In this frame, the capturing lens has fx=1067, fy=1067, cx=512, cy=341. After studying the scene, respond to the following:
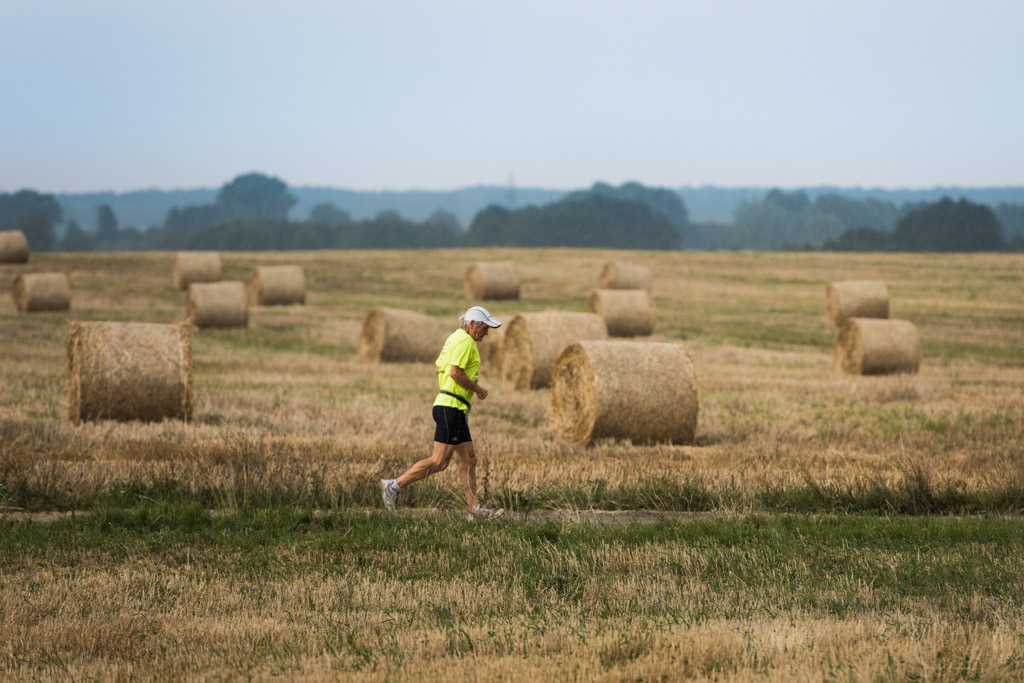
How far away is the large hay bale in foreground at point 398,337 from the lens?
23.9 m

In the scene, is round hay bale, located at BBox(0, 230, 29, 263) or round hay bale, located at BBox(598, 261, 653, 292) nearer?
round hay bale, located at BBox(598, 261, 653, 292)

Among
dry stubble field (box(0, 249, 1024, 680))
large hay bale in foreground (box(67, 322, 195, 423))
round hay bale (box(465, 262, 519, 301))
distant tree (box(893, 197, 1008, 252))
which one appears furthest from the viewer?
distant tree (box(893, 197, 1008, 252))

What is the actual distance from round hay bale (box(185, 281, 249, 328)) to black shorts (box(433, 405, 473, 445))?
21343 millimetres

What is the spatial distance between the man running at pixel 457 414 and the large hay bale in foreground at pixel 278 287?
28439 mm

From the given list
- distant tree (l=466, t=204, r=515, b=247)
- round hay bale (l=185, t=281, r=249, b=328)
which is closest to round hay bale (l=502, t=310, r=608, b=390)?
round hay bale (l=185, t=281, r=249, b=328)

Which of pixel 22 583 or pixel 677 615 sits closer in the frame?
pixel 677 615

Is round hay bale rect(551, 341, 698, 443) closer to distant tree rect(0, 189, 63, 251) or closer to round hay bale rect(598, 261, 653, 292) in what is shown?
round hay bale rect(598, 261, 653, 292)

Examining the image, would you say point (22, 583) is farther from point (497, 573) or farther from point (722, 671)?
point (722, 671)

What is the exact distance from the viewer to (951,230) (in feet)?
379

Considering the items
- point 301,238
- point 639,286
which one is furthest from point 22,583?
point 301,238

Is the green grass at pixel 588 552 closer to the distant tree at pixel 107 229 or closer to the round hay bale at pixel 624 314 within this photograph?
the round hay bale at pixel 624 314

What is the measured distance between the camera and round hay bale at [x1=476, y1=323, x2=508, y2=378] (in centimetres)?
2153

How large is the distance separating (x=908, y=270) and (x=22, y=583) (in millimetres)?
51643

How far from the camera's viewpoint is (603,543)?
8750 millimetres
